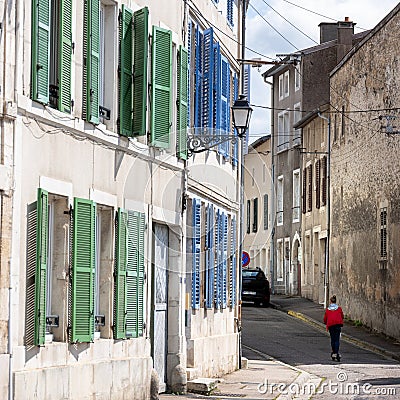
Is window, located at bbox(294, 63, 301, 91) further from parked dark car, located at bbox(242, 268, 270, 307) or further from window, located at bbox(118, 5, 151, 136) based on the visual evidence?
window, located at bbox(118, 5, 151, 136)

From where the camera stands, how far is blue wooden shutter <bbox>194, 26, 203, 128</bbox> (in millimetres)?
18547

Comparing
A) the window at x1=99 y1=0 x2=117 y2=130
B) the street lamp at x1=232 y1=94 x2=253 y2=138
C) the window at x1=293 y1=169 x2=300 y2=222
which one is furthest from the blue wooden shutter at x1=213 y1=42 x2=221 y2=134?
the window at x1=293 y1=169 x2=300 y2=222

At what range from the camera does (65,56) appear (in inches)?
487

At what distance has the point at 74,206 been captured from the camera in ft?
41.5

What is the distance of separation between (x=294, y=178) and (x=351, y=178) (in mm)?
13491

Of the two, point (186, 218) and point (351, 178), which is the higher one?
point (351, 178)

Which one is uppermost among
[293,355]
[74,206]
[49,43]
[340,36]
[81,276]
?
[340,36]

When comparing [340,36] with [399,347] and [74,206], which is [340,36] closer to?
[399,347]

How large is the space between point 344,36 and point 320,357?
25725mm

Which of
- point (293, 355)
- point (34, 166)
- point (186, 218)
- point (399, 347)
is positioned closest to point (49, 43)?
point (34, 166)

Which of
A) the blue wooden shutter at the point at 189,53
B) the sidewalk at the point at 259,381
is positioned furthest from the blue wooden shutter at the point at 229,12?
the sidewalk at the point at 259,381

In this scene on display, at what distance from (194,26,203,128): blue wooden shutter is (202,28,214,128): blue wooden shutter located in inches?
6.1

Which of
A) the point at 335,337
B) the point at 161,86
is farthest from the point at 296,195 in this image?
the point at 161,86

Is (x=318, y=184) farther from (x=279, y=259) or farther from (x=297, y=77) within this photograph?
(x=279, y=259)
